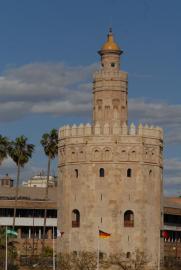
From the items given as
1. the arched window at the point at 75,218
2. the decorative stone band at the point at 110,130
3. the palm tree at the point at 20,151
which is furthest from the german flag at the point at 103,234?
the palm tree at the point at 20,151

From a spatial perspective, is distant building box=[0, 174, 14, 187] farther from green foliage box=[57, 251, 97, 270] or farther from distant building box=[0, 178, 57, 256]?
green foliage box=[57, 251, 97, 270]

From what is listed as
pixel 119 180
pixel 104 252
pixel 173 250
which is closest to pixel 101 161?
pixel 119 180

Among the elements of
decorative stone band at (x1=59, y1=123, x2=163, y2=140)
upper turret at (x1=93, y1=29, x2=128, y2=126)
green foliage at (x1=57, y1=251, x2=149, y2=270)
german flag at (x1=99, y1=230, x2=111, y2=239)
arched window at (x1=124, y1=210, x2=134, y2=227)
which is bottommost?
green foliage at (x1=57, y1=251, x2=149, y2=270)

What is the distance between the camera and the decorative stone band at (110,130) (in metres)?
91.3

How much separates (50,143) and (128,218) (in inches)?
1288

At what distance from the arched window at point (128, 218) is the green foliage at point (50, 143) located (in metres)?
31.4

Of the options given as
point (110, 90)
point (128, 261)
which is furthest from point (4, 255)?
point (110, 90)

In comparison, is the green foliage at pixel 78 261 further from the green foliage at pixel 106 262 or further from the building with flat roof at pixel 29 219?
the building with flat roof at pixel 29 219

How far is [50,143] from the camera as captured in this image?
121438 mm

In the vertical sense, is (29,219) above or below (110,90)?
below

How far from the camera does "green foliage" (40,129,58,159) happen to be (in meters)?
121

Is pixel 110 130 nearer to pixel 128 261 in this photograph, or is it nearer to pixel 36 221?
pixel 128 261

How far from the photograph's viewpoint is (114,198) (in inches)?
3558

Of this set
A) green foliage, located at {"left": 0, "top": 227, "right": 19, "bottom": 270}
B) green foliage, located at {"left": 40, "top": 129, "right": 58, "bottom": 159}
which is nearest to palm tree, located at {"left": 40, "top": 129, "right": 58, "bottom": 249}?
green foliage, located at {"left": 40, "top": 129, "right": 58, "bottom": 159}
